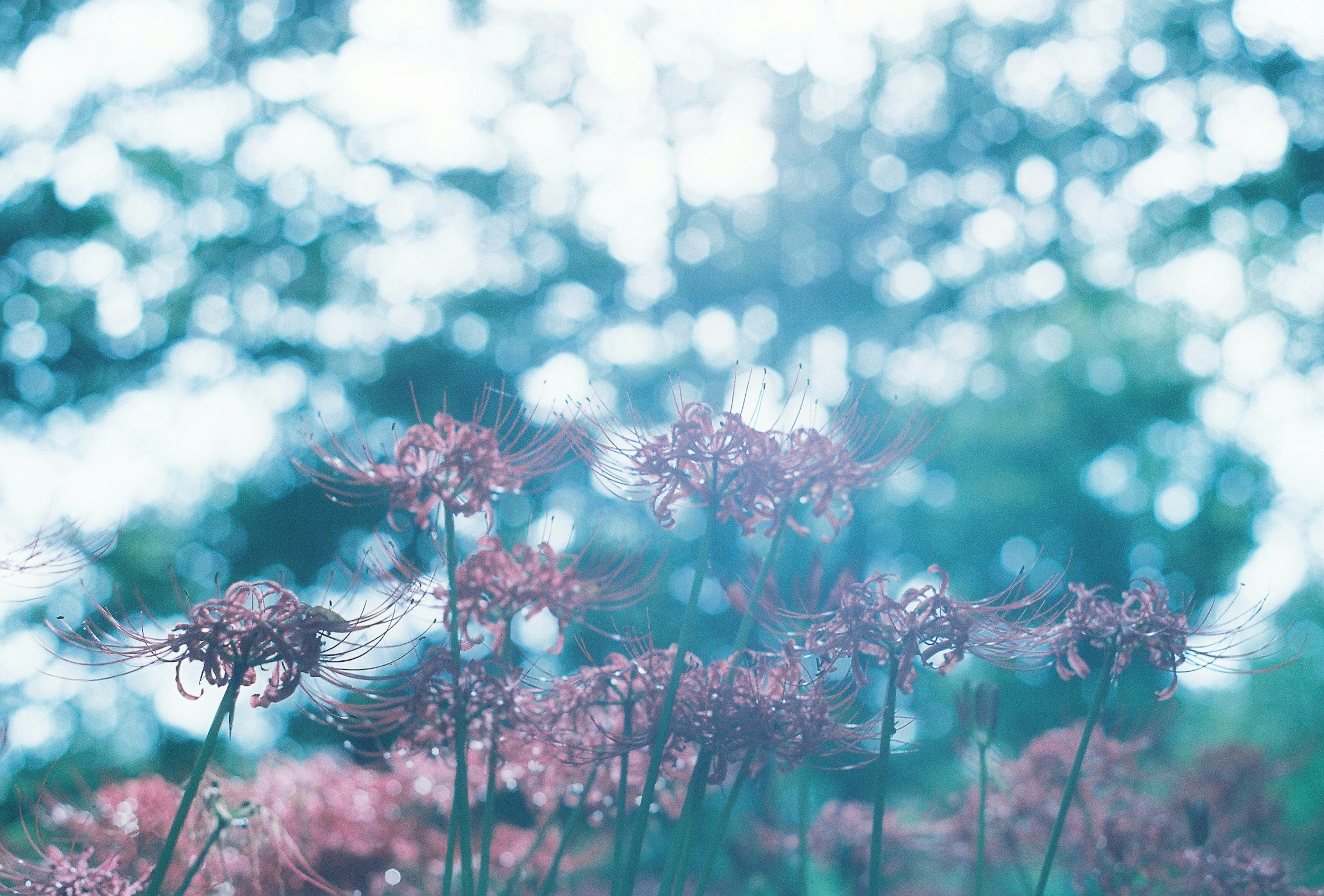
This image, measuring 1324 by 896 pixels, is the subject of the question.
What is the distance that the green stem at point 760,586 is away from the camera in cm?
247

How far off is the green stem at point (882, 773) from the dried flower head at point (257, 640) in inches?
48.1

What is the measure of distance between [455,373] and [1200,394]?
989 centimetres

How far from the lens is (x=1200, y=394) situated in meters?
12.8

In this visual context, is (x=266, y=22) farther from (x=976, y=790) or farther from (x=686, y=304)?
(x=976, y=790)

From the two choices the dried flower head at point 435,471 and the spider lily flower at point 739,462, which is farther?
the spider lily flower at point 739,462

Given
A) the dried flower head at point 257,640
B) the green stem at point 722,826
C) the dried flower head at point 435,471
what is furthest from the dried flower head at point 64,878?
the green stem at point 722,826

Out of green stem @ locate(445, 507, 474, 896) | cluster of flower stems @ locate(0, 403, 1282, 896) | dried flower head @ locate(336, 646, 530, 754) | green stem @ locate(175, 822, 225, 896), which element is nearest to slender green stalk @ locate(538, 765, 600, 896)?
cluster of flower stems @ locate(0, 403, 1282, 896)

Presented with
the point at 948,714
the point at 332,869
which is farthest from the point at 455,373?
the point at 332,869

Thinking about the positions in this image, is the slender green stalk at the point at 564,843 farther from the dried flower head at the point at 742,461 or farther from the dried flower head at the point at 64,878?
the dried flower head at the point at 64,878

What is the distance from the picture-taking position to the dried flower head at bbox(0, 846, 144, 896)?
250 centimetres

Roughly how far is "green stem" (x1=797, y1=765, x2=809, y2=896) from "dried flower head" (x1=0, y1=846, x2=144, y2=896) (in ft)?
6.30

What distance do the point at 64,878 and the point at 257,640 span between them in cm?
100

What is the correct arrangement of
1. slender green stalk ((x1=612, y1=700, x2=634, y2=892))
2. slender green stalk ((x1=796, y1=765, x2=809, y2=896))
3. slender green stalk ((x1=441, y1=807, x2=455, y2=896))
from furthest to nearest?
slender green stalk ((x1=796, y1=765, x2=809, y2=896))
slender green stalk ((x1=612, y1=700, x2=634, y2=892))
slender green stalk ((x1=441, y1=807, x2=455, y2=896))

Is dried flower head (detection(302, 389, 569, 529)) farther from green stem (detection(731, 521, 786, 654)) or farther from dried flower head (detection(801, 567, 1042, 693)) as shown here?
dried flower head (detection(801, 567, 1042, 693))
